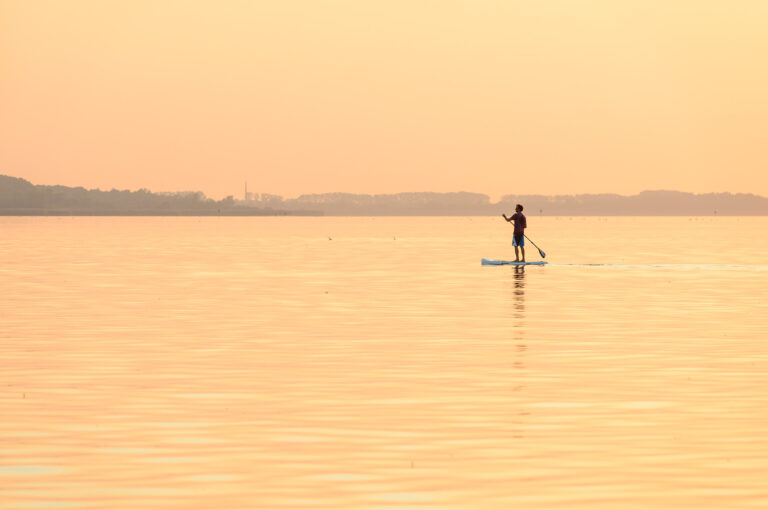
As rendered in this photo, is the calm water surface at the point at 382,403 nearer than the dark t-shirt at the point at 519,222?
Yes

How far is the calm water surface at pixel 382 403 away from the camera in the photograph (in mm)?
12484

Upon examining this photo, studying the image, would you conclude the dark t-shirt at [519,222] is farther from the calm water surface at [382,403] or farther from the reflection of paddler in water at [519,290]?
the calm water surface at [382,403]

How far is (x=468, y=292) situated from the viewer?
140 feet

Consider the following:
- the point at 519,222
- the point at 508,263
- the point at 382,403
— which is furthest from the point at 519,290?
the point at 382,403

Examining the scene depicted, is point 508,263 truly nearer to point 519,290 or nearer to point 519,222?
point 519,222

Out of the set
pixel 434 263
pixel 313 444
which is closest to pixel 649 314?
pixel 313 444

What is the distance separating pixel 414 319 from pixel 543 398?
44.0 feet

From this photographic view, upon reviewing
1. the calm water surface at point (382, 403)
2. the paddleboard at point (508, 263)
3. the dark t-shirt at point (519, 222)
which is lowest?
the paddleboard at point (508, 263)

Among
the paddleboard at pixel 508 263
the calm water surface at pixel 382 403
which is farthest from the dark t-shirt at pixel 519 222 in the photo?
the calm water surface at pixel 382 403

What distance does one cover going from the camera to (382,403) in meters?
17.8

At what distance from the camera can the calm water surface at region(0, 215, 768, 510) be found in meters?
12.5

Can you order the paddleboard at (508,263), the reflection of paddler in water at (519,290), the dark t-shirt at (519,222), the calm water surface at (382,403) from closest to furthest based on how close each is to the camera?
1. the calm water surface at (382,403)
2. the reflection of paddler in water at (519,290)
3. the dark t-shirt at (519,222)
4. the paddleboard at (508,263)

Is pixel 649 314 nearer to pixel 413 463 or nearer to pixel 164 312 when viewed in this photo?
pixel 164 312

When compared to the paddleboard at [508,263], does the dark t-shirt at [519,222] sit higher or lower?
higher
